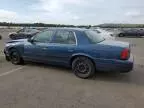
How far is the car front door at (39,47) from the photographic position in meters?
6.82

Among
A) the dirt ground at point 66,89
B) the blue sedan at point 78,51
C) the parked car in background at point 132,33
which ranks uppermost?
the blue sedan at point 78,51

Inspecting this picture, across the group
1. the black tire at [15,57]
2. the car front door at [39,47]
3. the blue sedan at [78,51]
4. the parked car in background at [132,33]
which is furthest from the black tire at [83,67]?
the parked car in background at [132,33]

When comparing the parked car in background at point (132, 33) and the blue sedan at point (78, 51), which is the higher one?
the blue sedan at point (78, 51)

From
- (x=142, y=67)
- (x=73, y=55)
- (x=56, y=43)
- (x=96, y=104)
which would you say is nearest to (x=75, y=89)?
(x=96, y=104)

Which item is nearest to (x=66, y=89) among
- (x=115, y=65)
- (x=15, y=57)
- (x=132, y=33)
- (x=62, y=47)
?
(x=115, y=65)

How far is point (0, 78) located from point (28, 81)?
955mm

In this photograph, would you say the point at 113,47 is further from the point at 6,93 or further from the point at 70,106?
the point at 6,93

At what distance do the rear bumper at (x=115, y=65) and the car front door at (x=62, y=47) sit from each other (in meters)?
0.97

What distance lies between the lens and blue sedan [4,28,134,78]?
561 centimetres

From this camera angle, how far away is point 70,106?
4.04 meters

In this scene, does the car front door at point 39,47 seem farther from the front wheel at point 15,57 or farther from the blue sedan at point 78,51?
the front wheel at point 15,57

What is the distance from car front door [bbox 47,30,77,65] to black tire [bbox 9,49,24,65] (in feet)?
5.15

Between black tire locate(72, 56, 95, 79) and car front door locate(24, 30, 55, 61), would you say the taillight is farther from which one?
car front door locate(24, 30, 55, 61)

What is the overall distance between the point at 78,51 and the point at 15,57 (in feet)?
9.94
